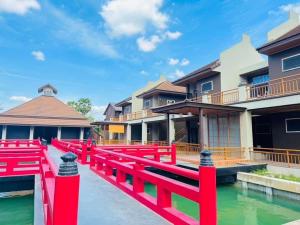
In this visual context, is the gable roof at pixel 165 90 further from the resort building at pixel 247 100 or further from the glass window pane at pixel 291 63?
the glass window pane at pixel 291 63

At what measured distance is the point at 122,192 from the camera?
16.7 feet

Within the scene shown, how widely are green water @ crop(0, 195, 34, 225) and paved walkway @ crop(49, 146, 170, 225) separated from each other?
2405mm

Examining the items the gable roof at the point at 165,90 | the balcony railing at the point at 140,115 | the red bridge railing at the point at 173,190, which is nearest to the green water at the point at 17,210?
the red bridge railing at the point at 173,190

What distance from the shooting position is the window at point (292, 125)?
12.1m

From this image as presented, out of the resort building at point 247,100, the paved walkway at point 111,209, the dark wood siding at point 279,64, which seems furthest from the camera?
the dark wood siding at point 279,64

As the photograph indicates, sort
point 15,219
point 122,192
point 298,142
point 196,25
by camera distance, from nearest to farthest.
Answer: point 122,192, point 15,219, point 298,142, point 196,25

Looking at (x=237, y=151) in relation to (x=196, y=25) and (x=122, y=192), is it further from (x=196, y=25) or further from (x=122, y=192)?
(x=196, y=25)

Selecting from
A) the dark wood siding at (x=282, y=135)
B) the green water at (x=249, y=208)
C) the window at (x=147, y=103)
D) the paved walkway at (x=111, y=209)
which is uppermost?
the window at (x=147, y=103)

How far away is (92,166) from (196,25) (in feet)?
55.3

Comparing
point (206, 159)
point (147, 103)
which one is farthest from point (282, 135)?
point (147, 103)

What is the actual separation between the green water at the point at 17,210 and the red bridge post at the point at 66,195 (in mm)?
5168

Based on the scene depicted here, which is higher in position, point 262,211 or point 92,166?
point 92,166

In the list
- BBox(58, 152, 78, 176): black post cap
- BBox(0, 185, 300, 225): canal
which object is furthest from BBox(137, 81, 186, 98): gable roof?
BBox(58, 152, 78, 176): black post cap

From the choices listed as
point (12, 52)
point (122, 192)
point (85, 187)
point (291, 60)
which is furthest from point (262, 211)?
point (12, 52)
